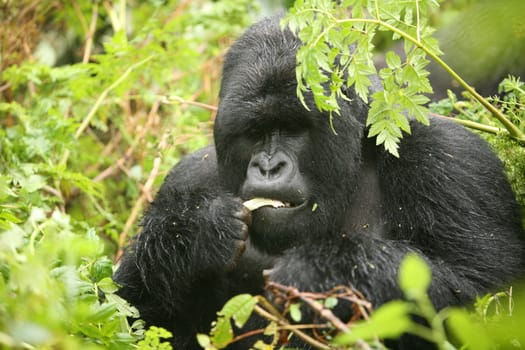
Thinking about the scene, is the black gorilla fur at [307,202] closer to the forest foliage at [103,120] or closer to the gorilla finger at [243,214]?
the gorilla finger at [243,214]

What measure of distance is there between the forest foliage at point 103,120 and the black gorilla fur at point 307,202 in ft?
0.76

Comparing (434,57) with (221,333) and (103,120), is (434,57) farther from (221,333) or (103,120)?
(103,120)

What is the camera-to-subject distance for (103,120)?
6.09m

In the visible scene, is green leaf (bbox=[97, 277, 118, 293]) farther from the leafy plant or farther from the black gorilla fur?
the leafy plant

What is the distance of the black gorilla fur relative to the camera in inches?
130

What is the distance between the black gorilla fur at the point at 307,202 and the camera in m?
3.29

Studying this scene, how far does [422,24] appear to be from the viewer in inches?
121

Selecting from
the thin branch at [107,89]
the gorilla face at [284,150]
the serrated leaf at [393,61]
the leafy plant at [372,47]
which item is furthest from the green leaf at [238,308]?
the thin branch at [107,89]

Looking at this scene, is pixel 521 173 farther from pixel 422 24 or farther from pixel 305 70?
pixel 305 70

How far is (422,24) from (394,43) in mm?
4921

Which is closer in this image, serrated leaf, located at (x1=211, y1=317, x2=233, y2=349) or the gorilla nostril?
serrated leaf, located at (x1=211, y1=317, x2=233, y2=349)

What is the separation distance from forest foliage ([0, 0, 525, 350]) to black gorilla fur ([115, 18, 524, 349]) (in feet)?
0.76

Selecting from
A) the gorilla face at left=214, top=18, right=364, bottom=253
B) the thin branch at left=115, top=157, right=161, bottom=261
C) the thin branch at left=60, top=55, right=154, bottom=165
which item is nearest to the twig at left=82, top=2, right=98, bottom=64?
the thin branch at left=60, top=55, right=154, bottom=165

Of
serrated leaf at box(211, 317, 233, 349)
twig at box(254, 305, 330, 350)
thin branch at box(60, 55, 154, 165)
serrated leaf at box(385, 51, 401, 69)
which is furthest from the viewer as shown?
thin branch at box(60, 55, 154, 165)
